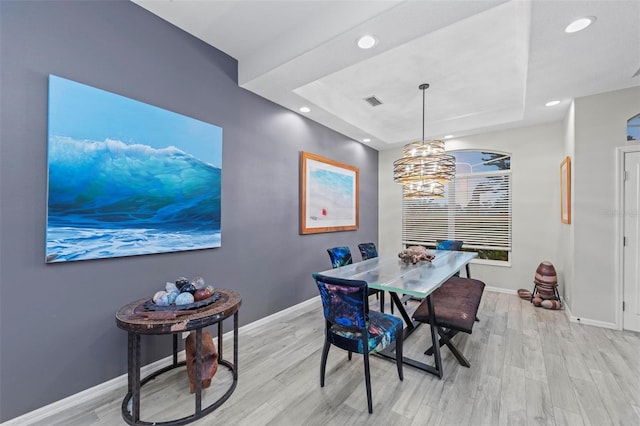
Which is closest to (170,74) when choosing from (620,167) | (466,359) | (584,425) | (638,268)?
(466,359)

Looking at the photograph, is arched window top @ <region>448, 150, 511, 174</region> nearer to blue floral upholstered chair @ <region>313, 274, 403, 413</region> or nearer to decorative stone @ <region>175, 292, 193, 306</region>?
blue floral upholstered chair @ <region>313, 274, 403, 413</region>

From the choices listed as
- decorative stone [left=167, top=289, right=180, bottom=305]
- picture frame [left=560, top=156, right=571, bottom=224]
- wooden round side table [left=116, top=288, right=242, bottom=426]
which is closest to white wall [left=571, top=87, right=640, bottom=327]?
picture frame [left=560, top=156, right=571, bottom=224]

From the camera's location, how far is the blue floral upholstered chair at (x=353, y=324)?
71.9 inches

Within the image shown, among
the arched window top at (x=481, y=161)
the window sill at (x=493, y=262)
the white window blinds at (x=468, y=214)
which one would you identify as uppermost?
the arched window top at (x=481, y=161)

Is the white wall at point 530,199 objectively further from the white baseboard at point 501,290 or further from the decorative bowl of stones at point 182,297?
the decorative bowl of stones at point 182,297

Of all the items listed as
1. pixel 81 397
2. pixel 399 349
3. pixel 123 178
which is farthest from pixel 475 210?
pixel 81 397

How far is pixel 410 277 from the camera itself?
2482 mm

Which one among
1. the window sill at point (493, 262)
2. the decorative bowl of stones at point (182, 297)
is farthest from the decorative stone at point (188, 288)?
the window sill at point (493, 262)

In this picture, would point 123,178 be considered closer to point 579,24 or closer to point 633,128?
point 579,24

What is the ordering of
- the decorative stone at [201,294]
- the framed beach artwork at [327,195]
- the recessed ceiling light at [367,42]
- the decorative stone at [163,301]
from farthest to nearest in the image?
the framed beach artwork at [327,195]
the recessed ceiling light at [367,42]
the decorative stone at [201,294]
the decorative stone at [163,301]

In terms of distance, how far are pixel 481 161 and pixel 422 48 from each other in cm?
305

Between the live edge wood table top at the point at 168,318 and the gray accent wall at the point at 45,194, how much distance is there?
1.46 feet

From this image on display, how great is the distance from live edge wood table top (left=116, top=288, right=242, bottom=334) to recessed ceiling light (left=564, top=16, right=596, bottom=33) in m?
3.37

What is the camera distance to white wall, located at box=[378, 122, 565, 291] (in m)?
4.30
